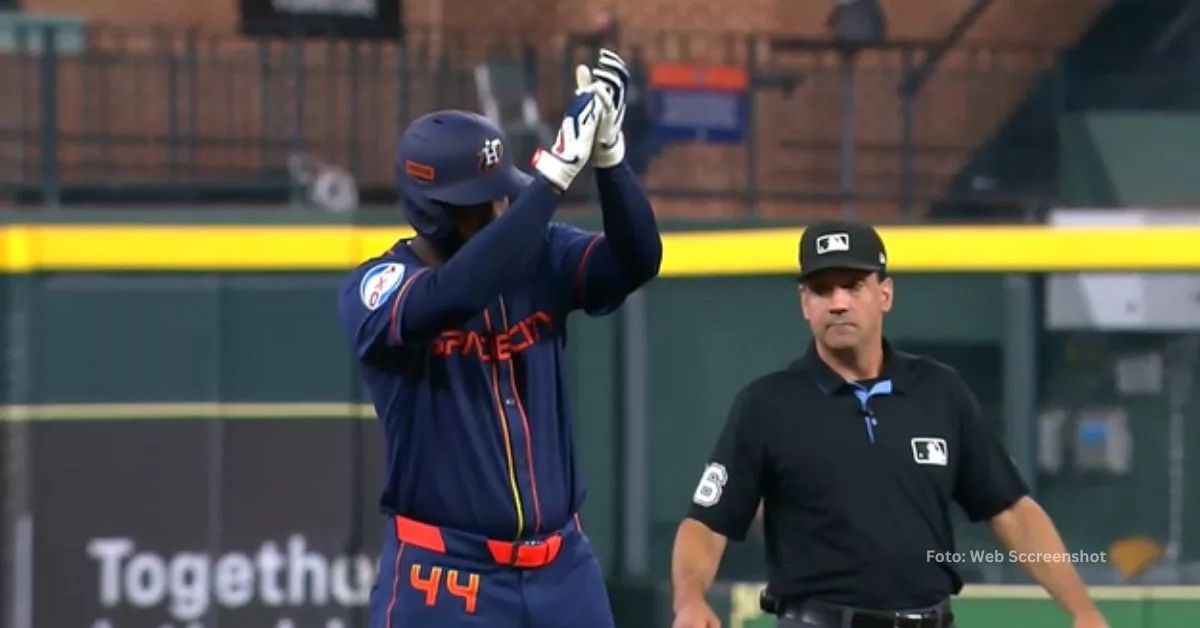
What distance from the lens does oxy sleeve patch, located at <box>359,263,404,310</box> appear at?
12.2ft

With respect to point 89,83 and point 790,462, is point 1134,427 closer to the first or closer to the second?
point 790,462

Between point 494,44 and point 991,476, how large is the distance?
4944 mm

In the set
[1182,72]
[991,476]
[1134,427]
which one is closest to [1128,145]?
[1182,72]

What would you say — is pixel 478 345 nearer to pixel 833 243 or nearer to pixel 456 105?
pixel 833 243

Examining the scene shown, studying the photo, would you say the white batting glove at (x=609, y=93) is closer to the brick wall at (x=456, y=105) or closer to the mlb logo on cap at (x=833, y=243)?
the mlb logo on cap at (x=833, y=243)

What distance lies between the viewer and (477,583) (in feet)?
12.3

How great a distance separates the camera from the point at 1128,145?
28.1ft

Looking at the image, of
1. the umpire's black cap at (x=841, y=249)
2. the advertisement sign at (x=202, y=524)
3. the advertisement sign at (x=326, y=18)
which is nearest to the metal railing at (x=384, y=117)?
the advertisement sign at (x=326, y=18)

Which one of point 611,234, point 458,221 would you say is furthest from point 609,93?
point 458,221

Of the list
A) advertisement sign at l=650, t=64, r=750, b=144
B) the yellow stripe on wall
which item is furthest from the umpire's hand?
advertisement sign at l=650, t=64, r=750, b=144

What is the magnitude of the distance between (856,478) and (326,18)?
20.2 ft

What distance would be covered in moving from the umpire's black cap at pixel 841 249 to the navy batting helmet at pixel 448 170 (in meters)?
0.84

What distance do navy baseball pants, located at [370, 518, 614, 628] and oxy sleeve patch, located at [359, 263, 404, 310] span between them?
0.44 metres

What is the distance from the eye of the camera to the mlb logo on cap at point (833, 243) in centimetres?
438
